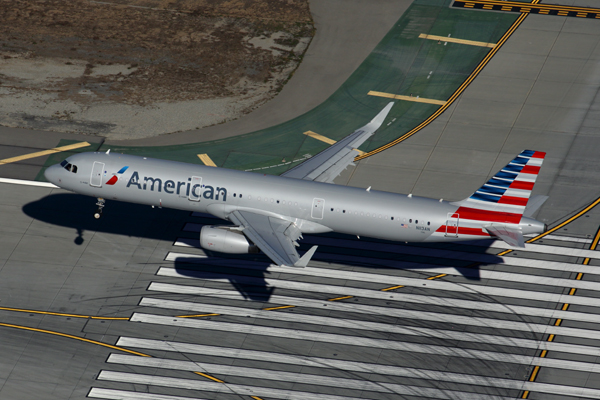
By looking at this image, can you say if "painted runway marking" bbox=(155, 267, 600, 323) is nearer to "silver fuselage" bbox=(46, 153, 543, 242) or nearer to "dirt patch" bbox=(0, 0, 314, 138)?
"silver fuselage" bbox=(46, 153, 543, 242)

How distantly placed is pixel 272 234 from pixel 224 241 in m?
3.40

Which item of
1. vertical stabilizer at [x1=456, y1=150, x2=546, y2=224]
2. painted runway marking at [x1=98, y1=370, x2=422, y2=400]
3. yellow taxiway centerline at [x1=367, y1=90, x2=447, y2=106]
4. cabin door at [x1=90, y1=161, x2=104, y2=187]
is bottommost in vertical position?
painted runway marking at [x1=98, y1=370, x2=422, y2=400]

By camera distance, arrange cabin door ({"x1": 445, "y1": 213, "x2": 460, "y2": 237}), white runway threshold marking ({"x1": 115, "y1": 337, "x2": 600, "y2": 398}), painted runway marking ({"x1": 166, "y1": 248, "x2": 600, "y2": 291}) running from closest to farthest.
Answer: white runway threshold marking ({"x1": 115, "y1": 337, "x2": 600, "y2": 398}) < cabin door ({"x1": 445, "y1": 213, "x2": 460, "y2": 237}) < painted runway marking ({"x1": 166, "y1": 248, "x2": 600, "y2": 291})

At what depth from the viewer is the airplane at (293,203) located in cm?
4494

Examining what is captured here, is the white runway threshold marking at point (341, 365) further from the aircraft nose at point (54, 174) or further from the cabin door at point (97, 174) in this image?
the aircraft nose at point (54, 174)

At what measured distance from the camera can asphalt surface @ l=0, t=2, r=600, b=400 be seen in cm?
4109

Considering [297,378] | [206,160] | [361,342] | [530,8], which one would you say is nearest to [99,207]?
[206,160]

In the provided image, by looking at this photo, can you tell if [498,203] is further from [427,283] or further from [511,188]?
[427,283]

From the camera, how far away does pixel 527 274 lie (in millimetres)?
49375

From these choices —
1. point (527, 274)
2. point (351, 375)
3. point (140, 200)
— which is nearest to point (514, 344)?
point (527, 274)

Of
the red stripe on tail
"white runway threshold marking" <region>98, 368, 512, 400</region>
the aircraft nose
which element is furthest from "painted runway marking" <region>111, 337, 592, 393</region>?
the aircraft nose

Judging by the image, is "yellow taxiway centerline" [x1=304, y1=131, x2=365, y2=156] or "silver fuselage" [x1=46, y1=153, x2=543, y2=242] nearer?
"silver fuselage" [x1=46, y1=153, x2=543, y2=242]

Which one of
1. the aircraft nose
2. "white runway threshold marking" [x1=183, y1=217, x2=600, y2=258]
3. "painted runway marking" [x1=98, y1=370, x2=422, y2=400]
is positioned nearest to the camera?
"painted runway marking" [x1=98, y1=370, x2=422, y2=400]

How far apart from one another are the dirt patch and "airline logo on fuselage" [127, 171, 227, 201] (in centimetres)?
1684
